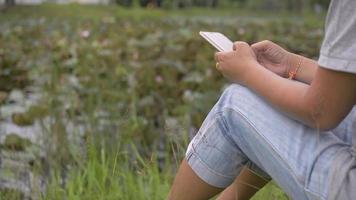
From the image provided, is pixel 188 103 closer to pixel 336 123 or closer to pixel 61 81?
pixel 61 81

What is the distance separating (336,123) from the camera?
1.28 meters

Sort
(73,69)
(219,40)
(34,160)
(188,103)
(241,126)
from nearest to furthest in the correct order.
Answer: (241,126)
(219,40)
(34,160)
(188,103)
(73,69)

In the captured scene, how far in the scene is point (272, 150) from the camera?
1.34 meters

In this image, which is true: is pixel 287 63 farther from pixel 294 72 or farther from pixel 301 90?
pixel 301 90

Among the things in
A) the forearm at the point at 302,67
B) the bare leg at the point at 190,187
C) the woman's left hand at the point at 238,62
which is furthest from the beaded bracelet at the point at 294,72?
the bare leg at the point at 190,187

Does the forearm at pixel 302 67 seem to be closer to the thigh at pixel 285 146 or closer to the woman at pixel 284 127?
the woman at pixel 284 127

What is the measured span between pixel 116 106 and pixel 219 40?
164cm

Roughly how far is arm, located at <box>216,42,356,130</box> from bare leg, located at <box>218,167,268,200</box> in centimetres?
21

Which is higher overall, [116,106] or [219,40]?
[219,40]

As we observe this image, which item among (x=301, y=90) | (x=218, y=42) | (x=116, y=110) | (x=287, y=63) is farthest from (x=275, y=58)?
(x=116, y=110)

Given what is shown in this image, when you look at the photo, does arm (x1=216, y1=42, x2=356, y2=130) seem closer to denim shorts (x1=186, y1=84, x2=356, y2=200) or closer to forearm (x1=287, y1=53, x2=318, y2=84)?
denim shorts (x1=186, y1=84, x2=356, y2=200)

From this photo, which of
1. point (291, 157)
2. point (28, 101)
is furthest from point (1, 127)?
point (291, 157)

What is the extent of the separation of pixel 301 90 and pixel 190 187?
312mm

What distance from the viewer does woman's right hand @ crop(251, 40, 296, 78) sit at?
153cm
